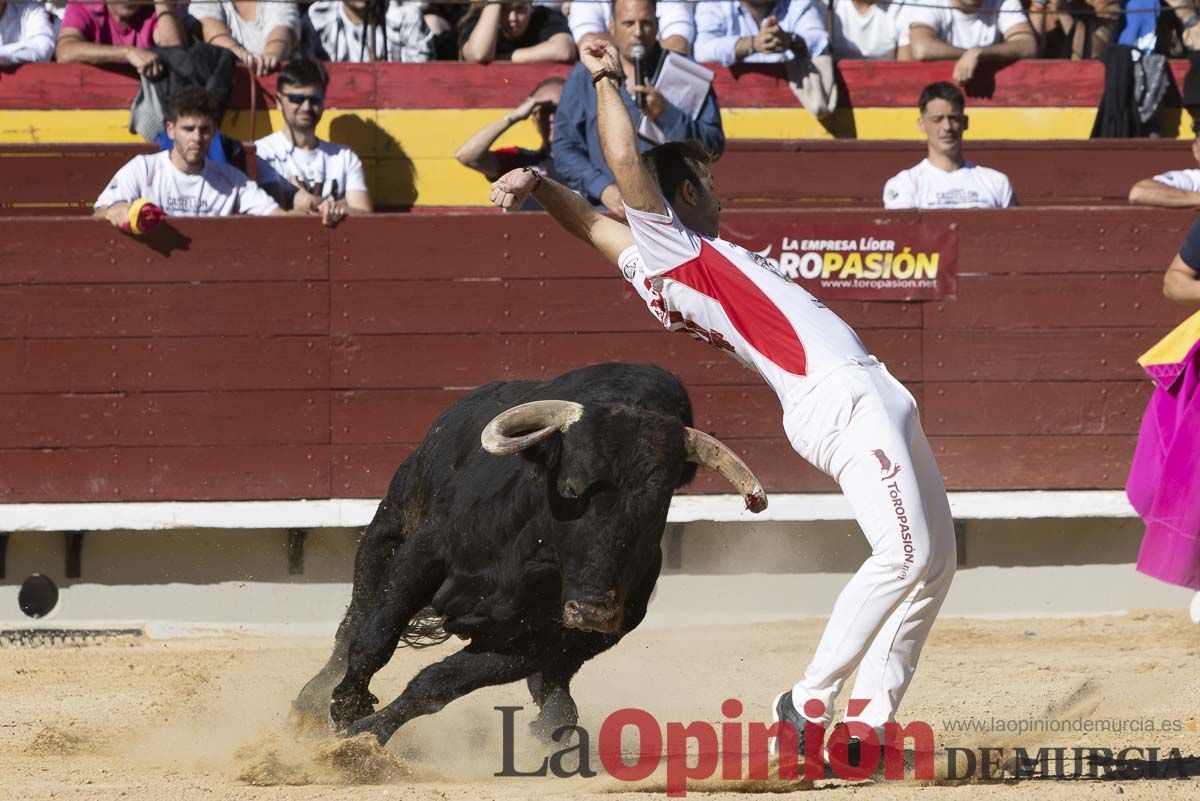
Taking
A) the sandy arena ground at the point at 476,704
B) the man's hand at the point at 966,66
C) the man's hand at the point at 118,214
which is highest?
the man's hand at the point at 966,66

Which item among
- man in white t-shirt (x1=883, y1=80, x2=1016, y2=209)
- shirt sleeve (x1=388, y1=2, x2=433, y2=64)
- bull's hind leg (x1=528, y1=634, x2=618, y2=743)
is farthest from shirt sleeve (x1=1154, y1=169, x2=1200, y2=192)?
bull's hind leg (x1=528, y1=634, x2=618, y2=743)

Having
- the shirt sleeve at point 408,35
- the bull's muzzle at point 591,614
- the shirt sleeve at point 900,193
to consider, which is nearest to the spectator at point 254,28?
the shirt sleeve at point 408,35

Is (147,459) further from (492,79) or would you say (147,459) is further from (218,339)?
(492,79)

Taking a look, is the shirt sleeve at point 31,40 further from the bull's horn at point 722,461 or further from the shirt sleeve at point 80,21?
the bull's horn at point 722,461

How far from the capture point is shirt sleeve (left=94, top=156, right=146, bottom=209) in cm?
654

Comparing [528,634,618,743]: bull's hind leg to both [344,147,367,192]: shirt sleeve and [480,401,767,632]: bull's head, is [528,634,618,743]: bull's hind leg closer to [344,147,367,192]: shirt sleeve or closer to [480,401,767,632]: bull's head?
[480,401,767,632]: bull's head

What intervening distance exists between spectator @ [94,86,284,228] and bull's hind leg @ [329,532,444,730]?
2.72 metres

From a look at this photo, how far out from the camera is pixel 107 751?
454 cm

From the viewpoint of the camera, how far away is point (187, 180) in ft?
21.6

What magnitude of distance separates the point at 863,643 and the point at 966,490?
3.33m

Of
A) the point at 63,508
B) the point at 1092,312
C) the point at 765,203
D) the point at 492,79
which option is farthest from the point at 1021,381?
the point at 63,508

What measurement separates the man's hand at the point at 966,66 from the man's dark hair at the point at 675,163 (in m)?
3.91

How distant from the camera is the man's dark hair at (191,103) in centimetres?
641

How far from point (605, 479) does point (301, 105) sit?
3276 millimetres
